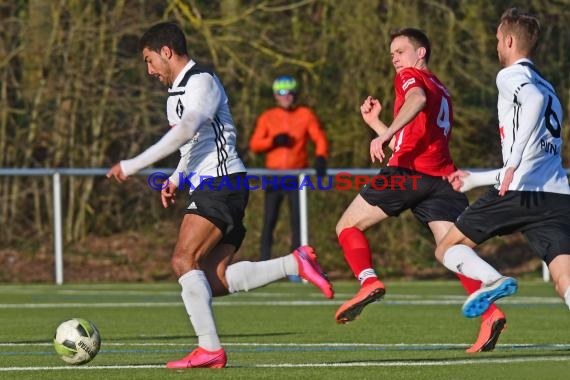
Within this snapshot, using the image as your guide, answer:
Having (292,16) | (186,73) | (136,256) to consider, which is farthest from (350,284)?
(186,73)

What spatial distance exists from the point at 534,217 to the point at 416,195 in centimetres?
133

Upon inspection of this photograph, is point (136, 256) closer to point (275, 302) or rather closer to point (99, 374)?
point (275, 302)

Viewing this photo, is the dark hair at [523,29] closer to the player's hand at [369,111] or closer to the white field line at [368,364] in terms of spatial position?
the player's hand at [369,111]

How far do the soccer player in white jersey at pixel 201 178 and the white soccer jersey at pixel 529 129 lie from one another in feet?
4.49

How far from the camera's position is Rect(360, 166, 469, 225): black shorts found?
9352 mm

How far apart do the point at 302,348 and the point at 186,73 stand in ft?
6.89

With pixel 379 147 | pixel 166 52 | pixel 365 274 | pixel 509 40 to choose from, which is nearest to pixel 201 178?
pixel 166 52

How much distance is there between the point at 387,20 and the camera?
770 inches

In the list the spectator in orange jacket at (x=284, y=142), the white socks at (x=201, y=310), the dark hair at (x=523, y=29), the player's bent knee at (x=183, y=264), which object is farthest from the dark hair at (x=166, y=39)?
the spectator in orange jacket at (x=284, y=142)

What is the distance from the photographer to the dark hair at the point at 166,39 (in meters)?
8.31

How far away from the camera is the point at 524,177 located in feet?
26.5

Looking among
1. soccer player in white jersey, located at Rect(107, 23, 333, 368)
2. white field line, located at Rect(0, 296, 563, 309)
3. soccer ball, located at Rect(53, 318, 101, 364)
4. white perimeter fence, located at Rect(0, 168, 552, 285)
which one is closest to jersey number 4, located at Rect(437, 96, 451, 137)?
soccer player in white jersey, located at Rect(107, 23, 333, 368)

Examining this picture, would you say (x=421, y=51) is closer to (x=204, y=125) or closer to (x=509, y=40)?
(x=509, y=40)

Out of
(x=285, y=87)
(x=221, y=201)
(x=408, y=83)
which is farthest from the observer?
(x=285, y=87)
